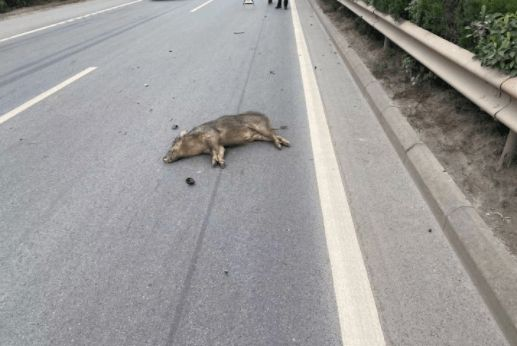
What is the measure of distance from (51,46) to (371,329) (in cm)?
1160

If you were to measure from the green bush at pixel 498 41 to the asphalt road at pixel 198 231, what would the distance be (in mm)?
1308

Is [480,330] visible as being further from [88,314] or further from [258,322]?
[88,314]

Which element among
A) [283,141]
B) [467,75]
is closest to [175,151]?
[283,141]

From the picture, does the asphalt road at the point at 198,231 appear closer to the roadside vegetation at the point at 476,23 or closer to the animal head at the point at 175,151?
the animal head at the point at 175,151

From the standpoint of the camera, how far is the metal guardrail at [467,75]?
371 cm

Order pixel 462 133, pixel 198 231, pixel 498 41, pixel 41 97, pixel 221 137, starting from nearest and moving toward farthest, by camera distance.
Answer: pixel 198 231, pixel 498 41, pixel 462 133, pixel 221 137, pixel 41 97

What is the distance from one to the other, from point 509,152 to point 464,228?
1021mm

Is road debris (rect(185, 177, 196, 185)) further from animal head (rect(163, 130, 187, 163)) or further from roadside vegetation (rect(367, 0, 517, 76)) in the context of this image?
roadside vegetation (rect(367, 0, 517, 76))

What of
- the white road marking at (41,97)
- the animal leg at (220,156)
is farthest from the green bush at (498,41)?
the white road marking at (41,97)

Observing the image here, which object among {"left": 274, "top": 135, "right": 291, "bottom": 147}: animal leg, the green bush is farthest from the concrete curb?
{"left": 274, "top": 135, "right": 291, "bottom": 147}: animal leg

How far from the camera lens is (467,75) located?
4531 millimetres

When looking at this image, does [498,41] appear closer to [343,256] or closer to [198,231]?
[343,256]

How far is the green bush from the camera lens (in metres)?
3.81

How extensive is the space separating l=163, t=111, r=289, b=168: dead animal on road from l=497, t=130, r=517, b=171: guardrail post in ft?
7.49
